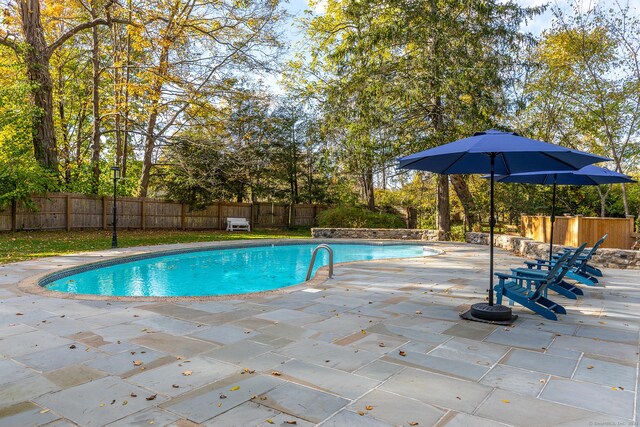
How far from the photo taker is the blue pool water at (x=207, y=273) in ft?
26.7

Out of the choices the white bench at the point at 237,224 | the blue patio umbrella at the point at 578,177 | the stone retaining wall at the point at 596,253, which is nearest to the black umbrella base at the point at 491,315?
the blue patio umbrella at the point at 578,177

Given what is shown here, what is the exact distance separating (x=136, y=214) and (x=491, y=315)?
55.2ft

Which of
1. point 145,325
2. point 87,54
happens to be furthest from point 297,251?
point 87,54

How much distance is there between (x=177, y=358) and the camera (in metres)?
3.49

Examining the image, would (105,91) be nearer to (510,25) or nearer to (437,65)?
(437,65)

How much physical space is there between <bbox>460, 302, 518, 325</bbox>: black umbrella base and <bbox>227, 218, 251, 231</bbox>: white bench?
661 inches

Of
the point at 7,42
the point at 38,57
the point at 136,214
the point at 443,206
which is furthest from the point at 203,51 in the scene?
the point at 443,206

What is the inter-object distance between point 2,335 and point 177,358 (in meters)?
1.96

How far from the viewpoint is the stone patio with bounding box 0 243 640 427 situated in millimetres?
2586

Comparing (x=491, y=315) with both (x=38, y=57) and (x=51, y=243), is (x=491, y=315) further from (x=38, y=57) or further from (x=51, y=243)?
(x=38, y=57)

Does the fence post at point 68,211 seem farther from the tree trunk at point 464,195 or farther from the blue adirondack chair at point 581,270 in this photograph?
the blue adirondack chair at point 581,270

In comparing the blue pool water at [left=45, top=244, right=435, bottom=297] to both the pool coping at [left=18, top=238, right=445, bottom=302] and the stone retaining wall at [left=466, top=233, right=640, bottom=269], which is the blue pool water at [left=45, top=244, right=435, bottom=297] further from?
the stone retaining wall at [left=466, top=233, right=640, bottom=269]

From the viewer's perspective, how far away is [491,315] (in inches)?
187

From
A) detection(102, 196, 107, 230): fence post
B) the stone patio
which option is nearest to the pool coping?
the stone patio
